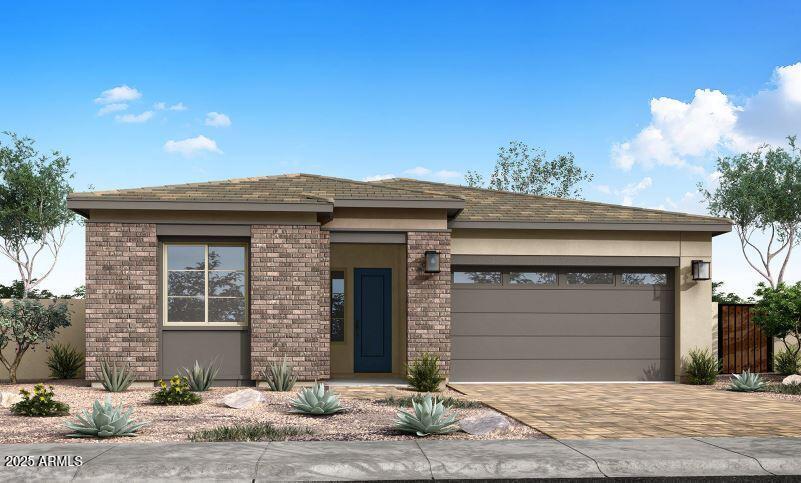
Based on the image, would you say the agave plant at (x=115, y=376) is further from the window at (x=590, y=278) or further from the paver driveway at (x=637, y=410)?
the window at (x=590, y=278)

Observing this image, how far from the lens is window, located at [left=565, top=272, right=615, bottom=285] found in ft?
62.3

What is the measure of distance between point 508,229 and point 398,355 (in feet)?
12.5

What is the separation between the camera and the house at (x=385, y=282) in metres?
16.7

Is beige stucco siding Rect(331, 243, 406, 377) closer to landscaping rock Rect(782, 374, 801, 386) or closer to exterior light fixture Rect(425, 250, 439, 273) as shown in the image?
exterior light fixture Rect(425, 250, 439, 273)

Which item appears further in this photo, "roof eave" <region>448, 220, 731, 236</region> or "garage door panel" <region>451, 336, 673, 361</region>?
"garage door panel" <region>451, 336, 673, 361</region>

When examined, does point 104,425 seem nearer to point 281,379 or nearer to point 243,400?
point 243,400

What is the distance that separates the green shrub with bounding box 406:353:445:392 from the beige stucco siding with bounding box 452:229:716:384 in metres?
2.89

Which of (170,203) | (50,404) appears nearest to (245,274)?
(170,203)

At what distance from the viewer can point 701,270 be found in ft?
61.7

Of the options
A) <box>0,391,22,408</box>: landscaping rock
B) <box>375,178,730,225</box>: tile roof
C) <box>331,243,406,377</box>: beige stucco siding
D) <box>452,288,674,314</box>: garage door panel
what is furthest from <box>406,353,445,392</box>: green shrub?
<box>0,391,22,408</box>: landscaping rock

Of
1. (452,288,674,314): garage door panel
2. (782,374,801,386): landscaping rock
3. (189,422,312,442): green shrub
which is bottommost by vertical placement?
(782,374,801,386): landscaping rock

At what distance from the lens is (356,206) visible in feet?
56.9

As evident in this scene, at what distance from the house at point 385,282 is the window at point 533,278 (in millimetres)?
27

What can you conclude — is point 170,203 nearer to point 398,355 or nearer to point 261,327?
point 261,327
